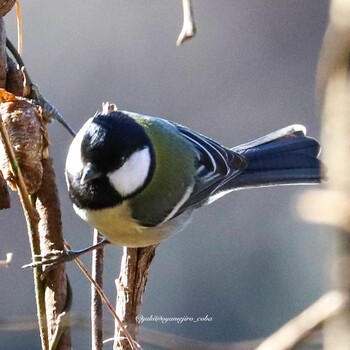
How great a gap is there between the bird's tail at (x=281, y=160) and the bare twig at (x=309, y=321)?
0.95 metres

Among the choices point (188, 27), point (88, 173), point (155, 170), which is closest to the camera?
point (188, 27)

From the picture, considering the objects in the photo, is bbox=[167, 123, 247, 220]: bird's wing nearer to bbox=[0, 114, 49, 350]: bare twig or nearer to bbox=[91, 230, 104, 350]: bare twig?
bbox=[91, 230, 104, 350]: bare twig

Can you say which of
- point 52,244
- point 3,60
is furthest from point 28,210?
point 3,60

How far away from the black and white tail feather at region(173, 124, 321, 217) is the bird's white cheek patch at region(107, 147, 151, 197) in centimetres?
10

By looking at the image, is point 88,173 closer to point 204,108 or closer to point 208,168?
point 208,168

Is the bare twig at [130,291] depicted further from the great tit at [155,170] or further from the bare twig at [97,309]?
the great tit at [155,170]

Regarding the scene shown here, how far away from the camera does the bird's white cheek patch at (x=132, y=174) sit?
1.04 meters

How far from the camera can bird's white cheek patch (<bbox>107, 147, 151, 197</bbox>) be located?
104 cm

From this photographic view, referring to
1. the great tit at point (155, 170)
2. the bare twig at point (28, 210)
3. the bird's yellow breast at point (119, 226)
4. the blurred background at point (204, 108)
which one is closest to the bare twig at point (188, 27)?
the bare twig at point (28, 210)

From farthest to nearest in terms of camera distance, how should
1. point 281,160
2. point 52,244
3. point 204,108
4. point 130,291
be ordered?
point 204,108
point 281,160
point 130,291
point 52,244

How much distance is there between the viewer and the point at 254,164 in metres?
1.32

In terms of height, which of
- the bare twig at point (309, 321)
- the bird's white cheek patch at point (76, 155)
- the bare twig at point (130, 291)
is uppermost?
the bare twig at point (309, 321)

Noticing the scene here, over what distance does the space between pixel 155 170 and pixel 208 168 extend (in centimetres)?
12

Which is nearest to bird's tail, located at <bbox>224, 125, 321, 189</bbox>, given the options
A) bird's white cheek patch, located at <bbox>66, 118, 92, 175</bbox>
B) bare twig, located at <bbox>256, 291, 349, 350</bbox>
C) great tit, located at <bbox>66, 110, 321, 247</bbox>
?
great tit, located at <bbox>66, 110, 321, 247</bbox>
